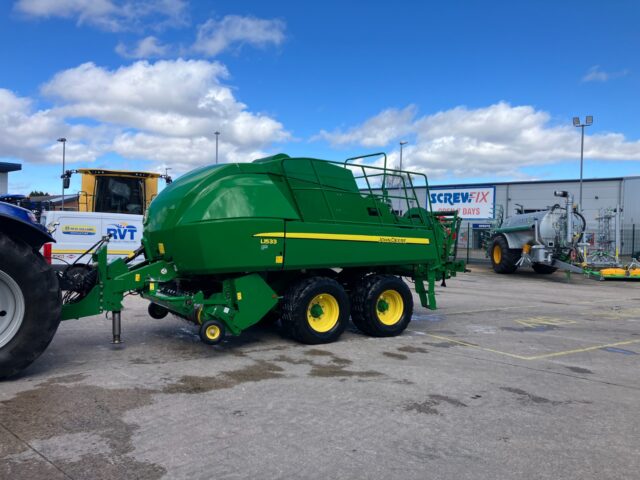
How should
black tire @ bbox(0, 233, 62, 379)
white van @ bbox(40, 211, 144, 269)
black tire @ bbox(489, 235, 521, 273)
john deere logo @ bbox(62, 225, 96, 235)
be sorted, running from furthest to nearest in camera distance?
black tire @ bbox(489, 235, 521, 273)
john deere logo @ bbox(62, 225, 96, 235)
white van @ bbox(40, 211, 144, 269)
black tire @ bbox(0, 233, 62, 379)

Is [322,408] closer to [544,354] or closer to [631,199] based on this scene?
[544,354]

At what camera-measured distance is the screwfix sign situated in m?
33.6

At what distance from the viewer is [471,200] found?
34.5 m

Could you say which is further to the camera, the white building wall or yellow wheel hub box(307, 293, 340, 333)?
the white building wall

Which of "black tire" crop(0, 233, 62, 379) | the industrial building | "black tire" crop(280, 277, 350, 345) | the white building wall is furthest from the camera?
the white building wall

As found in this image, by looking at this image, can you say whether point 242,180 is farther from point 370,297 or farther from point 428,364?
point 428,364

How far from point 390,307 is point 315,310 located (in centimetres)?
152

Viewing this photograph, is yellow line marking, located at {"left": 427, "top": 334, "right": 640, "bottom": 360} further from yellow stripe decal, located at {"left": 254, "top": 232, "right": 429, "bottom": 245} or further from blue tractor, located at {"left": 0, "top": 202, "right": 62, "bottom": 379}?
blue tractor, located at {"left": 0, "top": 202, "right": 62, "bottom": 379}

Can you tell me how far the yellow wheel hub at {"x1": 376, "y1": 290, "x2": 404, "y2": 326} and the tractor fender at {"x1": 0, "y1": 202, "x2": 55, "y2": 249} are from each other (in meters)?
4.81

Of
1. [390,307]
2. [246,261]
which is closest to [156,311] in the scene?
[246,261]

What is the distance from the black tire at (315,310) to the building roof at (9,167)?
90.2 feet

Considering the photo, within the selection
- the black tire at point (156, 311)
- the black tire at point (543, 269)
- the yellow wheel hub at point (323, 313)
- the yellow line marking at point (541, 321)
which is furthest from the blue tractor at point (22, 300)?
the black tire at point (543, 269)

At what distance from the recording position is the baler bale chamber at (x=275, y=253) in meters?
6.74

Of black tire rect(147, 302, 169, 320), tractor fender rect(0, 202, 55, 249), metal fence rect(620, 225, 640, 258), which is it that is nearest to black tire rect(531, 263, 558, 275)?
metal fence rect(620, 225, 640, 258)
